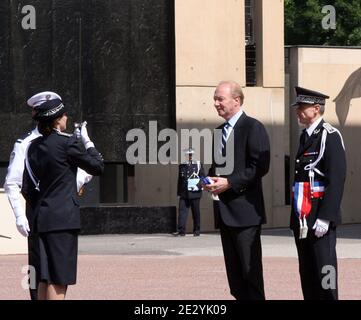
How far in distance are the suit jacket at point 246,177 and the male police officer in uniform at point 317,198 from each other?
29 centimetres

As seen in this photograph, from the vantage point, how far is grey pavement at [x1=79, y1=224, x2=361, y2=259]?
1919 cm

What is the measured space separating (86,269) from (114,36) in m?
9.73

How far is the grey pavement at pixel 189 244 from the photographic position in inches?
755

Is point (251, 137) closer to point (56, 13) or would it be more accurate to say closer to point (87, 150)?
point (87, 150)

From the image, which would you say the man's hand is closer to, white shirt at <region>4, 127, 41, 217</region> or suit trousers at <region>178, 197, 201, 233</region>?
white shirt at <region>4, 127, 41, 217</region>

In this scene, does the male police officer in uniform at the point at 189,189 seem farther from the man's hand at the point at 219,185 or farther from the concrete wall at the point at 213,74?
the man's hand at the point at 219,185

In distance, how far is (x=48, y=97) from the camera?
30.3ft

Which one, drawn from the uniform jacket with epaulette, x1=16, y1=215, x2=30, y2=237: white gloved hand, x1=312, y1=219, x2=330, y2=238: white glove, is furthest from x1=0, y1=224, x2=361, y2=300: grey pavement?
x1=312, y1=219, x2=330, y2=238: white glove

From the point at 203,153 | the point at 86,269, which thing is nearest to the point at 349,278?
the point at 86,269

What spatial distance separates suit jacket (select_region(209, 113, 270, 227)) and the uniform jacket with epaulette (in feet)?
46.0

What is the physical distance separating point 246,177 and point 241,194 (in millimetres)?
186

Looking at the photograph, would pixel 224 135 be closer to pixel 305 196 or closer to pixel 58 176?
pixel 305 196

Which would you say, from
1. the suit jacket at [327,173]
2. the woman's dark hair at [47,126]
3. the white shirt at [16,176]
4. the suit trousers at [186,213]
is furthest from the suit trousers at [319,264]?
the suit trousers at [186,213]
